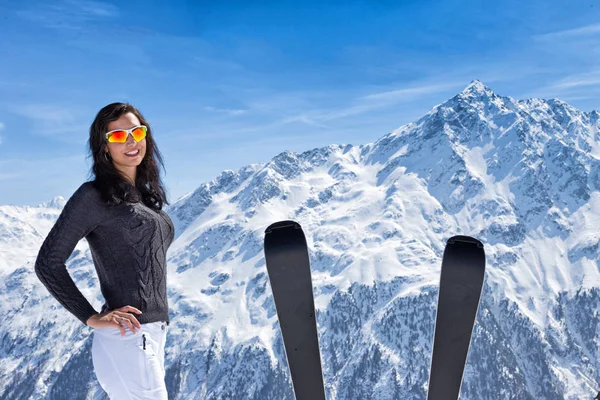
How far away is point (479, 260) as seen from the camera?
4.14 metres

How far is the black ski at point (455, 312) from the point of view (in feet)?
13.7

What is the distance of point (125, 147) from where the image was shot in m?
4.02

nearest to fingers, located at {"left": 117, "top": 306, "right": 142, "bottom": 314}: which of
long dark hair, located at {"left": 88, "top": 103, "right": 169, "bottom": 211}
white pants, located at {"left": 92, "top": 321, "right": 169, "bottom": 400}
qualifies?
white pants, located at {"left": 92, "top": 321, "right": 169, "bottom": 400}

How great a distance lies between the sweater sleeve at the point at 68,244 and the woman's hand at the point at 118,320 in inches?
3.0

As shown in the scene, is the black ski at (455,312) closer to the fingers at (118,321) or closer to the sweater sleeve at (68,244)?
the fingers at (118,321)

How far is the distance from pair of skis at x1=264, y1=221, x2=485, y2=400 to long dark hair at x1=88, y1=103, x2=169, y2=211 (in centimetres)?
86

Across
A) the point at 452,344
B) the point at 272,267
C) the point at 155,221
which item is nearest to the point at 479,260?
the point at 452,344

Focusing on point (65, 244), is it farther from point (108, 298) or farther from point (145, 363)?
point (145, 363)

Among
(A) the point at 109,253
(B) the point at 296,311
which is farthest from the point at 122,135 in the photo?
(B) the point at 296,311

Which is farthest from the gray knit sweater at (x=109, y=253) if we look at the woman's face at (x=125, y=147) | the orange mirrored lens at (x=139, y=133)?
the orange mirrored lens at (x=139, y=133)

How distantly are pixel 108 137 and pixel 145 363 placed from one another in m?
1.46

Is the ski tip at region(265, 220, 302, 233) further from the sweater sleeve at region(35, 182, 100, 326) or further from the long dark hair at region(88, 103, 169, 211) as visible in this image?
the sweater sleeve at region(35, 182, 100, 326)

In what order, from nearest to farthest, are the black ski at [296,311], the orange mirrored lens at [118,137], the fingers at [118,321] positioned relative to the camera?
the fingers at [118,321], the orange mirrored lens at [118,137], the black ski at [296,311]

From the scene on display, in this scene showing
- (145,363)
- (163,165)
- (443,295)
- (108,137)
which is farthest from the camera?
(163,165)
